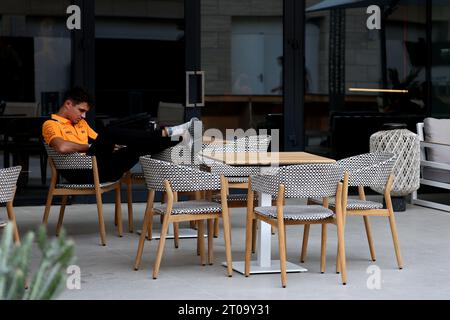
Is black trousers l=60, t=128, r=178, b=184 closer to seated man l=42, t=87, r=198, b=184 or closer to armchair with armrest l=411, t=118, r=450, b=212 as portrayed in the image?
seated man l=42, t=87, r=198, b=184

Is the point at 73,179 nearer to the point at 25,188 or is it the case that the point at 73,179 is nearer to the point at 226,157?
the point at 226,157

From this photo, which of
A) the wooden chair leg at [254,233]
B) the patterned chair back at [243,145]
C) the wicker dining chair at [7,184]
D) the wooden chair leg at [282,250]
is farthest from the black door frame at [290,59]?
the wooden chair leg at [282,250]

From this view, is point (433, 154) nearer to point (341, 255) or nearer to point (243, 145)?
point (243, 145)

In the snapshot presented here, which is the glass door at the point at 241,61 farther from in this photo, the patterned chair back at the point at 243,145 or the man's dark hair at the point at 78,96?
the man's dark hair at the point at 78,96

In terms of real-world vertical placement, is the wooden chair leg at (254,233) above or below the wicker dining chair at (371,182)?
below

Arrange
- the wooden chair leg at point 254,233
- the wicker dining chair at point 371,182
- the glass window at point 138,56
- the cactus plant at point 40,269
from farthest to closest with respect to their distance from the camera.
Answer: the glass window at point 138,56 → the wooden chair leg at point 254,233 → the wicker dining chair at point 371,182 → the cactus plant at point 40,269

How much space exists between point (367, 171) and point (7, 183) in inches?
88.4

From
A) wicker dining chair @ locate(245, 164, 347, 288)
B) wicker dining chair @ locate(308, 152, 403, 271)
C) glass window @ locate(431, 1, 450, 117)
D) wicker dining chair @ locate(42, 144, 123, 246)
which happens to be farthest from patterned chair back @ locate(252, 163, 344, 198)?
glass window @ locate(431, 1, 450, 117)

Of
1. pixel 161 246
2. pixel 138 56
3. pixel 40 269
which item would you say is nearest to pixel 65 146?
pixel 161 246

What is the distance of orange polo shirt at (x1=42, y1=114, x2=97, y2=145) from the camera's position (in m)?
7.10

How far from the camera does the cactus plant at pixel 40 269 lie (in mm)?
2461

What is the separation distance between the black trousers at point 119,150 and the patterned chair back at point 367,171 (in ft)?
4.66

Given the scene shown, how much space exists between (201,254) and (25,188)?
345 cm

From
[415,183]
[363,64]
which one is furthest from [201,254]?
[363,64]
